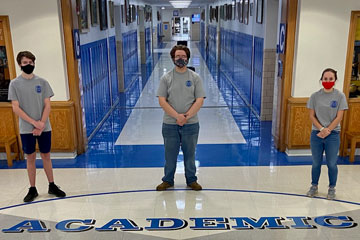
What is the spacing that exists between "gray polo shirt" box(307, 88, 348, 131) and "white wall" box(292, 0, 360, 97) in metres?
1.54

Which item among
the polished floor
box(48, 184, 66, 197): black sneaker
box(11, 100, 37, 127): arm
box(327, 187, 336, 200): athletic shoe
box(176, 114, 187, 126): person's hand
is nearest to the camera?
the polished floor

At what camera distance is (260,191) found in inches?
175

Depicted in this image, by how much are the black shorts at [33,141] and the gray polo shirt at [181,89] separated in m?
1.37

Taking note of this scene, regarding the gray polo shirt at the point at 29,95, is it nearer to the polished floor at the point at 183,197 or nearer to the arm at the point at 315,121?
the polished floor at the point at 183,197

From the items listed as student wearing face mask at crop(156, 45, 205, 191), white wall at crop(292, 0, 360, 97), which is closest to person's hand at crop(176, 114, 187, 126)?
student wearing face mask at crop(156, 45, 205, 191)

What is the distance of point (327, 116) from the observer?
3.88 m

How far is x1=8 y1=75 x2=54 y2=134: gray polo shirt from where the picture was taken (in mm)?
3889

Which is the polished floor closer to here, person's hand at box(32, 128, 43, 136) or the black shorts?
the black shorts

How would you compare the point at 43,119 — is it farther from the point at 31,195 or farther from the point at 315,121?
the point at 315,121

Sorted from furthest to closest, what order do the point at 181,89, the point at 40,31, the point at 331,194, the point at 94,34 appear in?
1. the point at 94,34
2. the point at 40,31
3. the point at 331,194
4. the point at 181,89

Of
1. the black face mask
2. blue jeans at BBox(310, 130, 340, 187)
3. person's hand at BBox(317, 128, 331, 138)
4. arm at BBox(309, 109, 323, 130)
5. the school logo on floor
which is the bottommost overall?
the school logo on floor

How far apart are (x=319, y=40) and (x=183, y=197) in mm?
2994

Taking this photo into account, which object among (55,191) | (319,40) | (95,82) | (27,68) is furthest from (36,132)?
(319,40)

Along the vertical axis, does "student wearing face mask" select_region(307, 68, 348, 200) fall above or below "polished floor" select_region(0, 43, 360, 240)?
above
